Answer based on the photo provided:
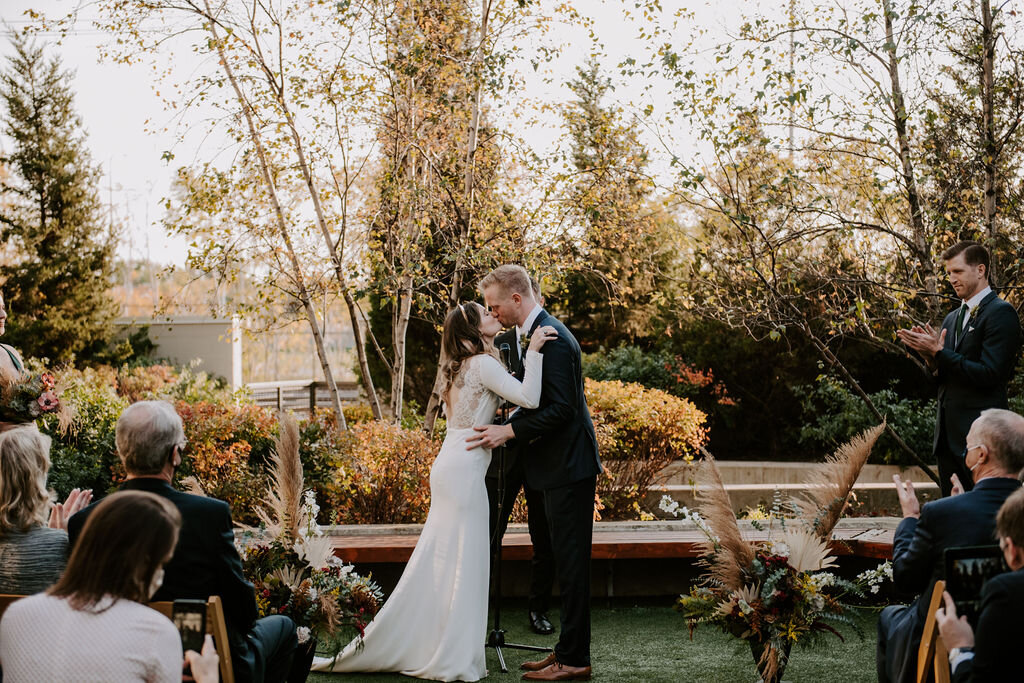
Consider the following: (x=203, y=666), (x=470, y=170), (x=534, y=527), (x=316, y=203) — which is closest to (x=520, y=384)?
(x=534, y=527)

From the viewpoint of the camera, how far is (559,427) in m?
4.40

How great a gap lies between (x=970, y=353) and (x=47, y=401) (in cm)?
485

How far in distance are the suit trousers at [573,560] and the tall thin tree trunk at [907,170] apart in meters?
3.91

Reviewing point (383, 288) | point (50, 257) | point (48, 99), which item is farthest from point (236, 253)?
point (48, 99)

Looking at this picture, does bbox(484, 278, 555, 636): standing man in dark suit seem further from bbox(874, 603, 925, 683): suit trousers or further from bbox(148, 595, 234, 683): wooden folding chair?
bbox(148, 595, 234, 683): wooden folding chair

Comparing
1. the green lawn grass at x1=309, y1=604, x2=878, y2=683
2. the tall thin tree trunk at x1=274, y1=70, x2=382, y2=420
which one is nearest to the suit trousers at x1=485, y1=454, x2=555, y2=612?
the green lawn grass at x1=309, y1=604, x2=878, y2=683

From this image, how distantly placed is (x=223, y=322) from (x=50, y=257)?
4.06 meters

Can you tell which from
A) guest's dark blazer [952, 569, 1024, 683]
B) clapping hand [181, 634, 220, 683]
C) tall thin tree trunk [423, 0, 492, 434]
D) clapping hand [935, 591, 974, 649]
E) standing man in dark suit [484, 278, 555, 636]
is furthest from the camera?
tall thin tree trunk [423, 0, 492, 434]

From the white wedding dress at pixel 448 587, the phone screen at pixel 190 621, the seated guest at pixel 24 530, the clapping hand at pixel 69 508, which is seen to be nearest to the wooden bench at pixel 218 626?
the phone screen at pixel 190 621

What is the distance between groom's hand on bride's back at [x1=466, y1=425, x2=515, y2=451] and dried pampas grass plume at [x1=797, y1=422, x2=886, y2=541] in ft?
4.68

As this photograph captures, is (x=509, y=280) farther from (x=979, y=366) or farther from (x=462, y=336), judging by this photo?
(x=979, y=366)

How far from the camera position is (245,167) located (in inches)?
329

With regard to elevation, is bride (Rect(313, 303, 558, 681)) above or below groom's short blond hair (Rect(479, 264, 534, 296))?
below

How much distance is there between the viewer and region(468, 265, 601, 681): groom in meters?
4.25
